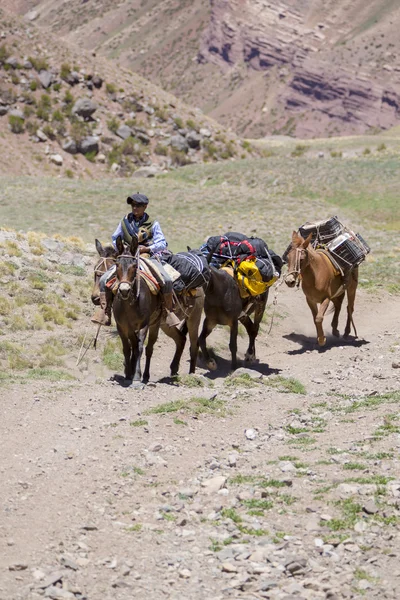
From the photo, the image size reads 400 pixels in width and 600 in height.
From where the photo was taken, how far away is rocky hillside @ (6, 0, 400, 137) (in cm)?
14338

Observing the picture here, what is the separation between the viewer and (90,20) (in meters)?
188

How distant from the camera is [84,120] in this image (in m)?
53.7

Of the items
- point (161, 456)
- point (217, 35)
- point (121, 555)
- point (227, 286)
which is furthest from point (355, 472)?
point (217, 35)

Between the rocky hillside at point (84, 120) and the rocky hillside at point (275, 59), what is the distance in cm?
8563

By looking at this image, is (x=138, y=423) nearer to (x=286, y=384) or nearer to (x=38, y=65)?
(x=286, y=384)

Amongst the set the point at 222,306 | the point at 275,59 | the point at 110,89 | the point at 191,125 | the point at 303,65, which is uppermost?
the point at 275,59

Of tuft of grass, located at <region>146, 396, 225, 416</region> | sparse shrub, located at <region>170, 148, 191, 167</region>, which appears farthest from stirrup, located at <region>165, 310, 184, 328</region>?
sparse shrub, located at <region>170, 148, 191, 167</region>

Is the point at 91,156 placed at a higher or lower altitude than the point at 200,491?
higher

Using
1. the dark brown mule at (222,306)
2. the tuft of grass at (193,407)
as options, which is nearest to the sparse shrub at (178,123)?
the dark brown mule at (222,306)

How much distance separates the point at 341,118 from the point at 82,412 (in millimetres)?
138096

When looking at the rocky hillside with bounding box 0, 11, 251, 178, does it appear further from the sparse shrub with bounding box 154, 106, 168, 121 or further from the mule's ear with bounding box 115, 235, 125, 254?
the mule's ear with bounding box 115, 235, 125, 254

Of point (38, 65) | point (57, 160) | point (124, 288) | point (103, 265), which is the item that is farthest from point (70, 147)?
point (124, 288)

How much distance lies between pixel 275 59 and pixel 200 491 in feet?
503

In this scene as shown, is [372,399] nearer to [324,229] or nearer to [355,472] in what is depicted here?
[355,472]
